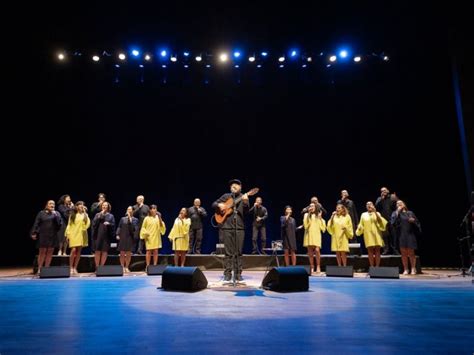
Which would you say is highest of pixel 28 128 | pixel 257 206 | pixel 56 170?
pixel 28 128

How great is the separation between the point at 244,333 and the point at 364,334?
1043 mm

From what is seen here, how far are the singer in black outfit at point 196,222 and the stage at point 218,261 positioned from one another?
1.15 meters

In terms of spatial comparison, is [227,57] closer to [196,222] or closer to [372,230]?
[196,222]

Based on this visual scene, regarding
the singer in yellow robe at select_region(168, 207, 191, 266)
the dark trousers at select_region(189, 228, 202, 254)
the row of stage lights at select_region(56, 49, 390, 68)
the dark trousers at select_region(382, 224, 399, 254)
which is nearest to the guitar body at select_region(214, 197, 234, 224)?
the singer in yellow robe at select_region(168, 207, 191, 266)

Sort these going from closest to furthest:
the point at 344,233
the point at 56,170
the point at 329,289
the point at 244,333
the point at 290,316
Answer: the point at 244,333, the point at 290,316, the point at 329,289, the point at 344,233, the point at 56,170

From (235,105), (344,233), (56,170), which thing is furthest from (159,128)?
(344,233)

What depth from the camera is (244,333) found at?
313 cm

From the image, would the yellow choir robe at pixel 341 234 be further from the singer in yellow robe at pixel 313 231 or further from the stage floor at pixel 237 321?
the stage floor at pixel 237 321

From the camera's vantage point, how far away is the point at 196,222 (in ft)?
40.2

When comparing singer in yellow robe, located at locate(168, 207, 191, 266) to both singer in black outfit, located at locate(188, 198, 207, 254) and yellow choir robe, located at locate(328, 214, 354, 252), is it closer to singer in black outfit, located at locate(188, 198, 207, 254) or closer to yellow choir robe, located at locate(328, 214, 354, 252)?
singer in black outfit, located at locate(188, 198, 207, 254)

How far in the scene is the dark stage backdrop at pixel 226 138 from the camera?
13.7 m

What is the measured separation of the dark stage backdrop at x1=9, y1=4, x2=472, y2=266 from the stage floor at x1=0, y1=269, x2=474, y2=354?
28.0ft

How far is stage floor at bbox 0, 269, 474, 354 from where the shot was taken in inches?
110

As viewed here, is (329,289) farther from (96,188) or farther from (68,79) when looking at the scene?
(68,79)
